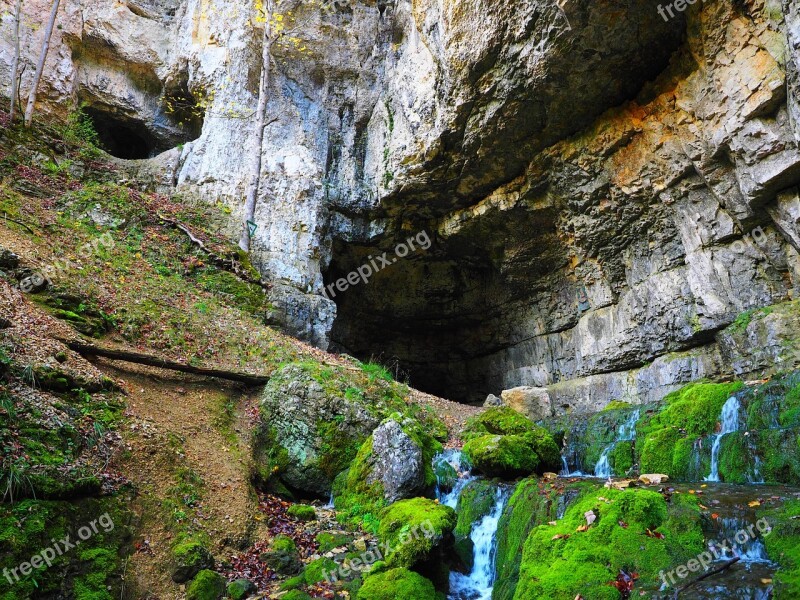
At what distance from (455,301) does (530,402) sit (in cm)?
920

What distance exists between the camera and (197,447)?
7387mm

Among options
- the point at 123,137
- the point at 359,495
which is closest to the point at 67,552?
the point at 359,495

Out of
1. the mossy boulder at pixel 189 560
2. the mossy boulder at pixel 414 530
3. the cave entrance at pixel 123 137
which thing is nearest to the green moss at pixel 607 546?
the mossy boulder at pixel 414 530

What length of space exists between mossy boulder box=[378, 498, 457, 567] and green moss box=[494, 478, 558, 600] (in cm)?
69

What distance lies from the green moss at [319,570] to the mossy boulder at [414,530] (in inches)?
27.7

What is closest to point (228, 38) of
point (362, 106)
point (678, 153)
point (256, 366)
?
point (362, 106)

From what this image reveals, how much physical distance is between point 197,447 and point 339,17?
18.6 metres

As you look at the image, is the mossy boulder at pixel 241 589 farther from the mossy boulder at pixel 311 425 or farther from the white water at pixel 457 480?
→ the white water at pixel 457 480

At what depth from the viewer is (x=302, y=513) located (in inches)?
292

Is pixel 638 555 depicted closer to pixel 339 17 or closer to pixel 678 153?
pixel 678 153

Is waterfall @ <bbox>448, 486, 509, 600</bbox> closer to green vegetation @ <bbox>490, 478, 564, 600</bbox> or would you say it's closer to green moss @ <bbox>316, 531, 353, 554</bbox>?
green vegetation @ <bbox>490, 478, 564, 600</bbox>

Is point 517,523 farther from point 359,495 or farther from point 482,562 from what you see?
point 359,495

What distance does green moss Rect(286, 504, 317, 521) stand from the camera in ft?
24.3

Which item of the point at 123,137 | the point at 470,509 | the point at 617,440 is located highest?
the point at 123,137
